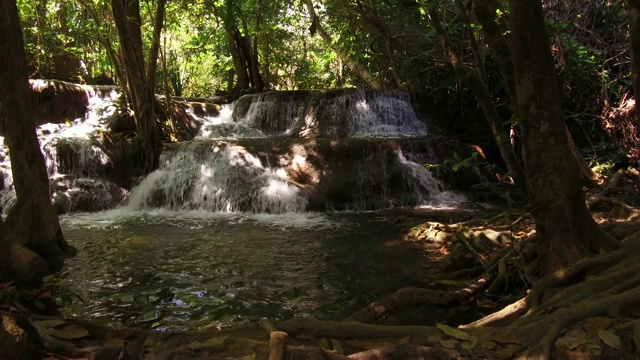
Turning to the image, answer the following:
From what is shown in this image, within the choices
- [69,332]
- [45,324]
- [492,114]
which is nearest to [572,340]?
[492,114]

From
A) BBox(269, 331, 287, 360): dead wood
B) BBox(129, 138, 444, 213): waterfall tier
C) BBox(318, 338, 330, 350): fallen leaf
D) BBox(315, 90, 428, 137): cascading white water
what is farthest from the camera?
BBox(315, 90, 428, 137): cascading white water

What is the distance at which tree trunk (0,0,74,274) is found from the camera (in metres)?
5.77

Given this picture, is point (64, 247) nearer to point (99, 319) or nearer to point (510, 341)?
point (99, 319)

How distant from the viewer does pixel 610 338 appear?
2.59 metres

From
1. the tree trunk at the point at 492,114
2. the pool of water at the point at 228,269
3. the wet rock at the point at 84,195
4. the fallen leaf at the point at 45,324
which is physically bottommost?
the pool of water at the point at 228,269

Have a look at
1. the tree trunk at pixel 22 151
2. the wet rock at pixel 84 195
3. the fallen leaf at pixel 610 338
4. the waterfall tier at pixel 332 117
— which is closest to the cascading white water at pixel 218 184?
the wet rock at pixel 84 195

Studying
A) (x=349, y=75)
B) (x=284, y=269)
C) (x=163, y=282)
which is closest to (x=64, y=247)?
(x=163, y=282)

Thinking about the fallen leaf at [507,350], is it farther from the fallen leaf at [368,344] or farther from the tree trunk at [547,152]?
the tree trunk at [547,152]

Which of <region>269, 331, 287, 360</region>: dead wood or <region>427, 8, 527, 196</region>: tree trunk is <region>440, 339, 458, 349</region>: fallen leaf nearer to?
<region>269, 331, 287, 360</region>: dead wood

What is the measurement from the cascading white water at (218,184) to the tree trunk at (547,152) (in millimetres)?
6391

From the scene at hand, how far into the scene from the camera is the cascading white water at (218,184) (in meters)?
9.88

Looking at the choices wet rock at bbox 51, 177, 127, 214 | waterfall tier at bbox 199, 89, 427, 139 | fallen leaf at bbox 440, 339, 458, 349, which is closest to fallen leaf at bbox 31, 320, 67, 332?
fallen leaf at bbox 440, 339, 458, 349

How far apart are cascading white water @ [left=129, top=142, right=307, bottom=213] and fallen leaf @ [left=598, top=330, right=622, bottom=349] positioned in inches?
288

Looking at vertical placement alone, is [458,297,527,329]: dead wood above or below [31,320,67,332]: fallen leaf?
below
